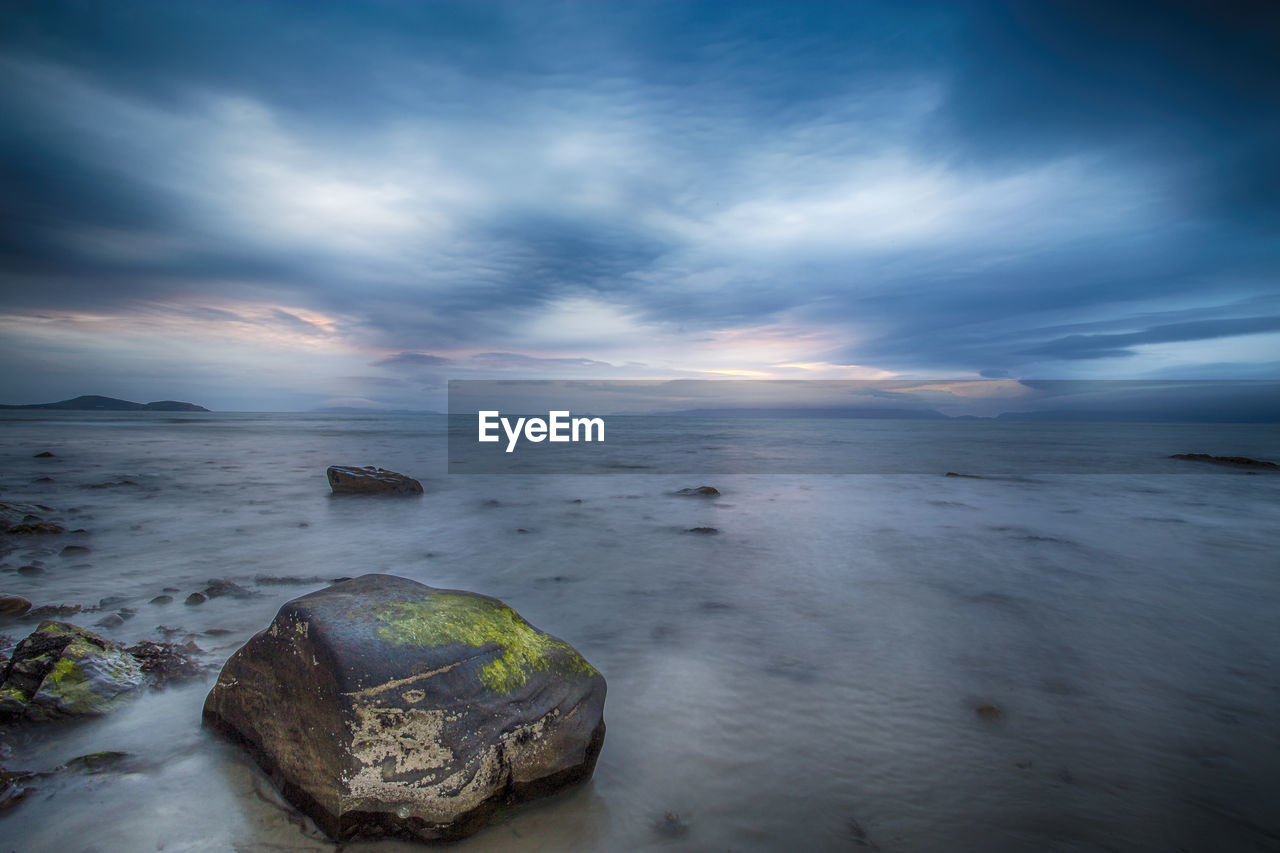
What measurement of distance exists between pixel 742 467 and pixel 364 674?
19.6m

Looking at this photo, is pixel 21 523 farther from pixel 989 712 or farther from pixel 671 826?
pixel 989 712

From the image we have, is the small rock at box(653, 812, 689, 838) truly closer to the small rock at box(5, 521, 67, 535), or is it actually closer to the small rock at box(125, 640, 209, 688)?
the small rock at box(125, 640, 209, 688)

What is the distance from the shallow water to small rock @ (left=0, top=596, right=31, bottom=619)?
0.21m

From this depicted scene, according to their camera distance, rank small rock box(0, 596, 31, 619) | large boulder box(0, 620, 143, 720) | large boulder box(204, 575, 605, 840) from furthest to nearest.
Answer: small rock box(0, 596, 31, 619)
large boulder box(0, 620, 143, 720)
large boulder box(204, 575, 605, 840)

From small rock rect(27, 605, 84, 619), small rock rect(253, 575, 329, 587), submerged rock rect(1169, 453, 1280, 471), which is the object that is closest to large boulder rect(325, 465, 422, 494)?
small rock rect(253, 575, 329, 587)

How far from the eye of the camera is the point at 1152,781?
3.08 meters

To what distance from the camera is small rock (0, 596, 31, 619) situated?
4.79 m

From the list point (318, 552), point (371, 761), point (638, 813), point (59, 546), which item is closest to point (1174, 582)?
point (638, 813)

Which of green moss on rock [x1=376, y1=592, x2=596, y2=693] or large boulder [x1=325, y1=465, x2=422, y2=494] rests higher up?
green moss on rock [x1=376, y1=592, x2=596, y2=693]

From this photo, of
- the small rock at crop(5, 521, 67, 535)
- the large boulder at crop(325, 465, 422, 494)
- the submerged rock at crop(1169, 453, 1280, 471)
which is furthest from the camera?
the submerged rock at crop(1169, 453, 1280, 471)

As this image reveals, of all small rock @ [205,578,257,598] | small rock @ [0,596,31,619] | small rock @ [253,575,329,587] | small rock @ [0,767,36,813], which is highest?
small rock @ [0,596,31,619]

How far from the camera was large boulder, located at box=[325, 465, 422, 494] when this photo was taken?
12375mm

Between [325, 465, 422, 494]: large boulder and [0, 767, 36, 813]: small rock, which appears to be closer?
[0, 767, 36, 813]: small rock

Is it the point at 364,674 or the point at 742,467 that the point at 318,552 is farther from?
the point at 742,467
